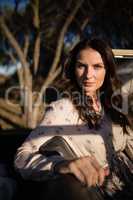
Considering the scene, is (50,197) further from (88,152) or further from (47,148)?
(88,152)

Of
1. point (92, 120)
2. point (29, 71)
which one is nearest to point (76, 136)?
point (92, 120)

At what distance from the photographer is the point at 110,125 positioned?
1.96 metres

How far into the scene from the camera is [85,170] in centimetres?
134

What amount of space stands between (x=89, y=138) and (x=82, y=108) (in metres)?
0.13

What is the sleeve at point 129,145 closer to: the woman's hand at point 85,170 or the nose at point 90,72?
the nose at point 90,72

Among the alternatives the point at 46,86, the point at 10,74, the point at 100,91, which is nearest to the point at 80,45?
the point at 100,91

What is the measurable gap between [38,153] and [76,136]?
293mm

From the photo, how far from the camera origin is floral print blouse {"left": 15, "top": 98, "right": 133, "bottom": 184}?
1.64 metres

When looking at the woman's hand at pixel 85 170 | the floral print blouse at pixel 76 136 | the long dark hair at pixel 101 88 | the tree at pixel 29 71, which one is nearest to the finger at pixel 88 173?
the woman's hand at pixel 85 170

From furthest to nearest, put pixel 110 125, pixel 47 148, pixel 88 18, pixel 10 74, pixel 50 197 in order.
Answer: pixel 10 74
pixel 88 18
pixel 110 125
pixel 47 148
pixel 50 197

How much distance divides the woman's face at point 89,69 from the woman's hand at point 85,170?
0.58m

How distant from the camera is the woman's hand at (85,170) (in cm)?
133

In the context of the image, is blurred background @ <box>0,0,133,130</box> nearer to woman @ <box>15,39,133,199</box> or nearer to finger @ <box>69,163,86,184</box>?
woman @ <box>15,39,133,199</box>

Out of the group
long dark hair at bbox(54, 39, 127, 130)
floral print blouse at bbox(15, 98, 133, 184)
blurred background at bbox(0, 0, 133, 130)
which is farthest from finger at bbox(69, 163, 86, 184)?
blurred background at bbox(0, 0, 133, 130)
